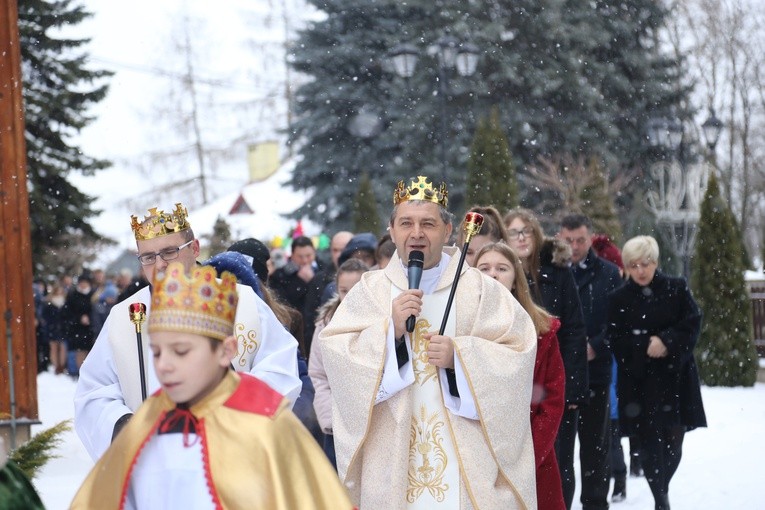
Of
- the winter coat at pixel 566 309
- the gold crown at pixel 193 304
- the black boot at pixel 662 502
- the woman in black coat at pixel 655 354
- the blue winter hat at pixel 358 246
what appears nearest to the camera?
the gold crown at pixel 193 304

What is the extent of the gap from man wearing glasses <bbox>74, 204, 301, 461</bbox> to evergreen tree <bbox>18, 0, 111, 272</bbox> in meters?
15.1

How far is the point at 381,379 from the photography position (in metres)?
4.81

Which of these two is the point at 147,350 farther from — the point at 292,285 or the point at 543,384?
the point at 292,285

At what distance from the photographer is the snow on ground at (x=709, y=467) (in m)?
9.25

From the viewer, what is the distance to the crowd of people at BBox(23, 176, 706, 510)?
3.38m

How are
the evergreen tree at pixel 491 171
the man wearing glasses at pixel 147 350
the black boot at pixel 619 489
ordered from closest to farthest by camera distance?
the man wearing glasses at pixel 147 350, the black boot at pixel 619 489, the evergreen tree at pixel 491 171

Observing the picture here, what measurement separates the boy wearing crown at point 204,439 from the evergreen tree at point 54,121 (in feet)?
54.1

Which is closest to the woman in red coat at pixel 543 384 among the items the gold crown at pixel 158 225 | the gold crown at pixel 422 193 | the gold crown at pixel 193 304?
the gold crown at pixel 422 193

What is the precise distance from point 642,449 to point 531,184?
21139 mm

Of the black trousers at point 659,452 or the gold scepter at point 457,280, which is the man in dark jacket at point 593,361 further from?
the gold scepter at point 457,280

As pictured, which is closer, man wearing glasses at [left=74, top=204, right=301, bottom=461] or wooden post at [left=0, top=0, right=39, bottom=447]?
man wearing glasses at [left=74, top=204, right=301, bottom=461]

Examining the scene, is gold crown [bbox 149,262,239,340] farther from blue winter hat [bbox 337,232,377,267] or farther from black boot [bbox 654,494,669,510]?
blue winter hat [bbox 337,232,377,267]

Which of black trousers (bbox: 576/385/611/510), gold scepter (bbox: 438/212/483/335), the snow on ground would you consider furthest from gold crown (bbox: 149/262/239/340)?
the snow on ground

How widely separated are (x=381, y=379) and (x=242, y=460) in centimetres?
149
